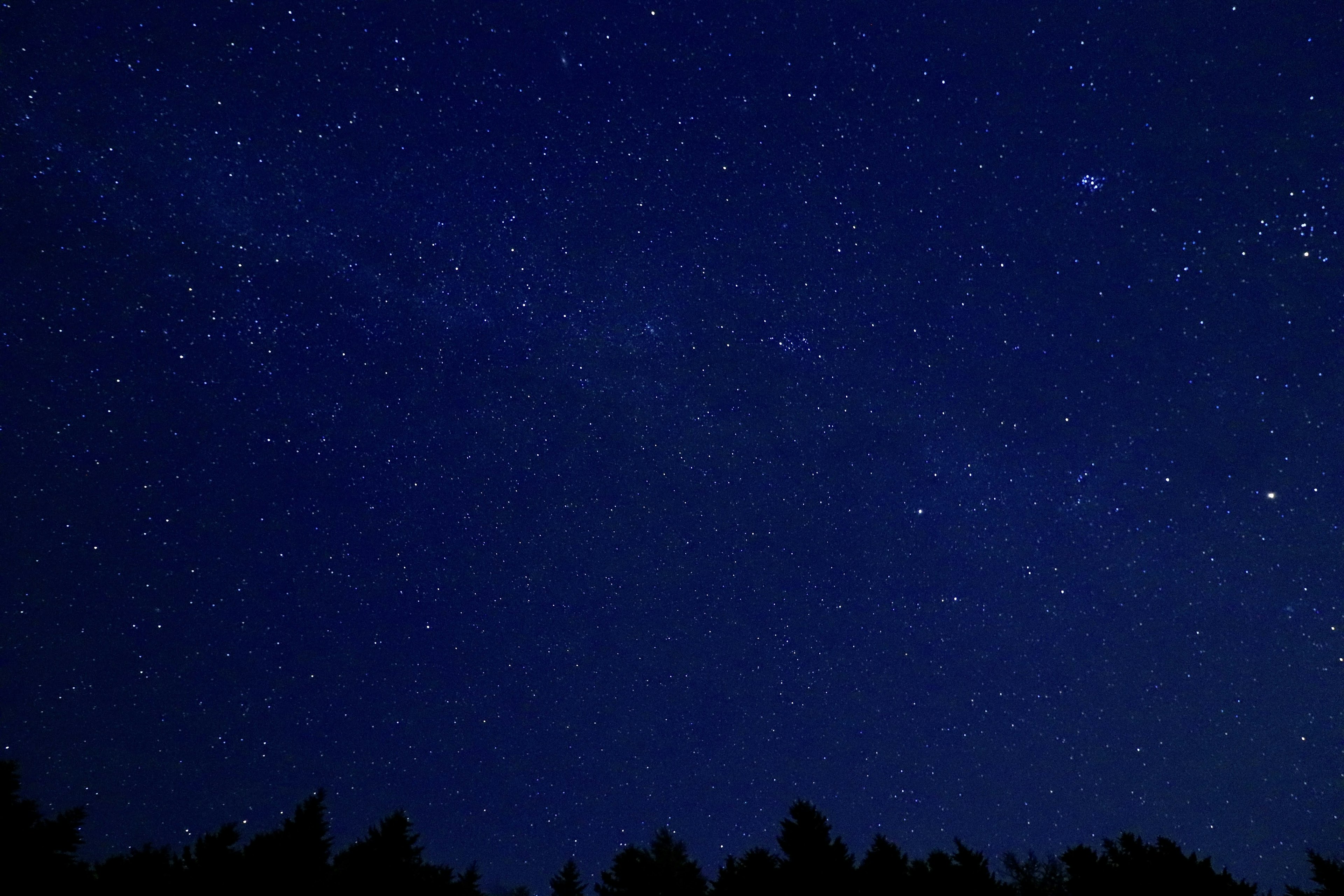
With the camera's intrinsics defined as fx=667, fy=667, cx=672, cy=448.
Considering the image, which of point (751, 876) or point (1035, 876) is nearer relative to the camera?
point (751, 876)

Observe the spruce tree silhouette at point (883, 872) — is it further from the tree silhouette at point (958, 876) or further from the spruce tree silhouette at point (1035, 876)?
the spruce tree silhouette at point (1035, 876)

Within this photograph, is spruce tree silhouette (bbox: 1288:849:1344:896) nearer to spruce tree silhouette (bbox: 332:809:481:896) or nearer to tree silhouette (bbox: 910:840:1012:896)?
tree silhouette (bbox: 910:840:1012:896)

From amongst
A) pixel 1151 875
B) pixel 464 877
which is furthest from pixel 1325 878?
pixel 464 877

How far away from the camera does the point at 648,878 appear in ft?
61.6

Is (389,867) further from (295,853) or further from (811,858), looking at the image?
(811,858)

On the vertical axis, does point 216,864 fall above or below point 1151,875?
above

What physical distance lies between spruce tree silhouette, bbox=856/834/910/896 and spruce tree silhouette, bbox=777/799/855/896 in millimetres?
310

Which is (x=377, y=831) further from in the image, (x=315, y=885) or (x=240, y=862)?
(x=240, y=862)

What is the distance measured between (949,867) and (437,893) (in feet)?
43.2

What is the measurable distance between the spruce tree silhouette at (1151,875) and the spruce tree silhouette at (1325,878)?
49.9 inches

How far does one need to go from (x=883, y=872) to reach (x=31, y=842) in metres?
22.7

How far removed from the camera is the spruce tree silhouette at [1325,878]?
15391 millimetres

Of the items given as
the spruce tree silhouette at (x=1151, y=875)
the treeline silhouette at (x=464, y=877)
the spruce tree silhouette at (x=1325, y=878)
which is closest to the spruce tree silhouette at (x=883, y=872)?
the treeline silhouette at (x=464, y=877)

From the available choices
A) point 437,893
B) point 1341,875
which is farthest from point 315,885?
point 1341,875
